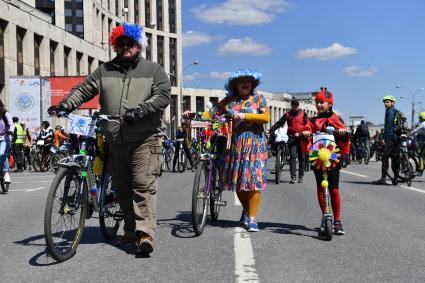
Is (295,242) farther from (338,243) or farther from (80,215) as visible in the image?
(80,215)

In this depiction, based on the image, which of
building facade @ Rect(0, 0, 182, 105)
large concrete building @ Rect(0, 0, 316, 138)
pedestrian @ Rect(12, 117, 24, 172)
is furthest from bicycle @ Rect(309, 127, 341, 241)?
pedestrian @ Rect(12, 117, 24, 172)

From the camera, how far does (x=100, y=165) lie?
5.07m

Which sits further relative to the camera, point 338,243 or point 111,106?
point 338,243

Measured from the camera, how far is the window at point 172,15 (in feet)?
305

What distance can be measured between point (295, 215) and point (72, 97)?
3.70 meters

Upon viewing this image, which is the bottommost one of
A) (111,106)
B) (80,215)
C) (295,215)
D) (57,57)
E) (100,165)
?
(295,215)

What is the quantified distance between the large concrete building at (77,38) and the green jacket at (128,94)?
9.42 m

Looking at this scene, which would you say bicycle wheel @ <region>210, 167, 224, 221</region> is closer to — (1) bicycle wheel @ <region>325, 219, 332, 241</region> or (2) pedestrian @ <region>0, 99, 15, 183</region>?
(1) bicycle wheel @ <region>325, 219, 332, 241</region>

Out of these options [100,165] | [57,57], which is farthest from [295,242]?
[57,57]

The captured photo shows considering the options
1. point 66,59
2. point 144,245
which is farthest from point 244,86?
point 66,59

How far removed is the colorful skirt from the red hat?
30.4 inches

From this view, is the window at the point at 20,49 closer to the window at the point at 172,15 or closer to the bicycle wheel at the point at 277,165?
the bicycle wheel at the point at 277,165

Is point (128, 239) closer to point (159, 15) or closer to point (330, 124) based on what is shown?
point (330, 124)

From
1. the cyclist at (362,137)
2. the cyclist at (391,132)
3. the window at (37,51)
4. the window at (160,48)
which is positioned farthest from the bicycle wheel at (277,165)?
the window at (160,48)
